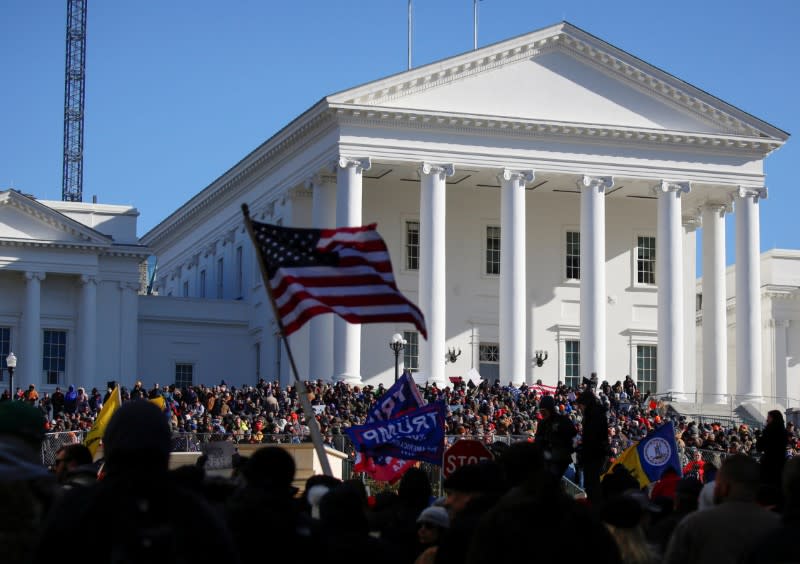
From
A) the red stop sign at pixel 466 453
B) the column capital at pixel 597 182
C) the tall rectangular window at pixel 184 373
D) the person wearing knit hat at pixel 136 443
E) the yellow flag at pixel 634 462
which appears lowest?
the yellow flag at pixel 634 462

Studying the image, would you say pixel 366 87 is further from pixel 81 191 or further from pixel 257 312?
pixel 81 191

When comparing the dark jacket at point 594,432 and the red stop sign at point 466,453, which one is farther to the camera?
the dark jacket at point 594,432

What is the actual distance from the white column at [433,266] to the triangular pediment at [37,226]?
12.3 m

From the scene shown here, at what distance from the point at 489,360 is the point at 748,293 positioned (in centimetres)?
1007

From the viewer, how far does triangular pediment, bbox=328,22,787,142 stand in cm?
5962

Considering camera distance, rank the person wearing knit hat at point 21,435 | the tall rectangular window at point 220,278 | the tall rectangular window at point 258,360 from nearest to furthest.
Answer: the person wearing knit hat at point 21,435, the tall rectangular window at point 258,360, the tall rectangular window at point 220,278

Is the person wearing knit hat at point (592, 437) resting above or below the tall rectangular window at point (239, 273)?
below

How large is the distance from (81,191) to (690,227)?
4546 cm

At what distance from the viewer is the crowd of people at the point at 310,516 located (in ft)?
20.6

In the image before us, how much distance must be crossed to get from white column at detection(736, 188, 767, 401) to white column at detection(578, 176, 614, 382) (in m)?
5.19

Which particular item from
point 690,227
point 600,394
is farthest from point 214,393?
point 690,227

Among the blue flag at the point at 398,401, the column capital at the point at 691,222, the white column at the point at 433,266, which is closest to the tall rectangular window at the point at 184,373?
the white column at the point at 433,266

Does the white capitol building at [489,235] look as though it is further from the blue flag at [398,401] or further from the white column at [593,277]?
the blue flag at [398,401]

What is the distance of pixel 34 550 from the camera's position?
6363 mm
